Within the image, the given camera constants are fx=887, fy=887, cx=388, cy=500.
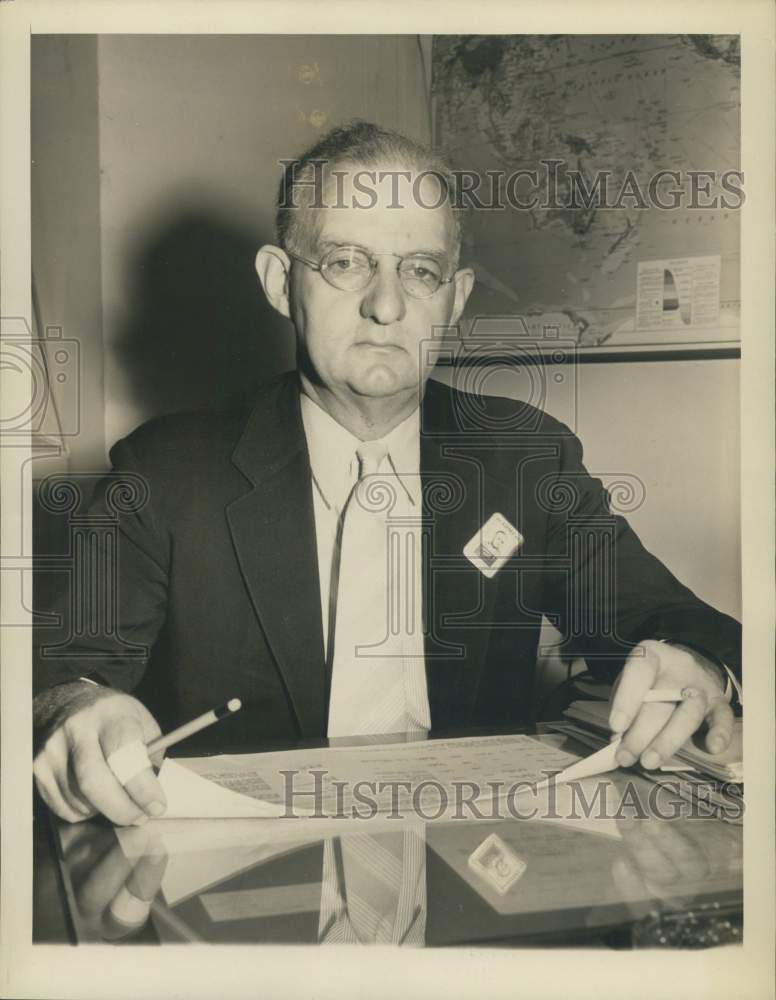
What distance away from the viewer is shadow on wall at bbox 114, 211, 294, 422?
1261 millimetres

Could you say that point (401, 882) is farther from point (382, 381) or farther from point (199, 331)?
point (199, 331)

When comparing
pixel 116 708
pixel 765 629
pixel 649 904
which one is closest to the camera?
pixel 649 904

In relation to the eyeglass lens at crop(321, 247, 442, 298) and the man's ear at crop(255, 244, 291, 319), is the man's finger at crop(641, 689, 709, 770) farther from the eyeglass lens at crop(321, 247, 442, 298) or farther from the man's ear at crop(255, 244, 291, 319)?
the man's ear at crop(255, 244, 291, 319)

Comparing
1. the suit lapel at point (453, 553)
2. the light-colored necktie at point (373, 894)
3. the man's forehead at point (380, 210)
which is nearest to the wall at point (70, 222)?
the man's forehead at point (380, 210)

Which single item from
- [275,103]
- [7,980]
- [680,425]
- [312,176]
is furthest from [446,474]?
[7,980]

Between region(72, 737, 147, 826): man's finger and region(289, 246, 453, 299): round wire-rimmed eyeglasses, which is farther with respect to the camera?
region(289, 246, 453, 299): round wire-rimmed eyeglasses

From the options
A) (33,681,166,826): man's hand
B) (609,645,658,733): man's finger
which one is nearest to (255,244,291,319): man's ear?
(33,681,166,826): man's hand

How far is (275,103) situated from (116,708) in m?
0.82

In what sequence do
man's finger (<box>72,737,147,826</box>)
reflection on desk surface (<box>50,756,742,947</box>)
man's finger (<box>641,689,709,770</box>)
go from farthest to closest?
man's finger (<box>641,689,709,770</box>) < man's finger (<box>72,737,147,826</box>) < reflection on desk surface (<box>50,756,742,947</box>)

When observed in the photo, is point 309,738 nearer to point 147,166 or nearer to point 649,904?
point 649,904

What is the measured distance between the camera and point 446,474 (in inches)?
50.3

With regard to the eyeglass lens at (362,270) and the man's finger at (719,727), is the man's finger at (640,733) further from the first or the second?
the eyeglass lens at (362,270)

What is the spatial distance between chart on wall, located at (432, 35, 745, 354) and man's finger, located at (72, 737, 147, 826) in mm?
779
